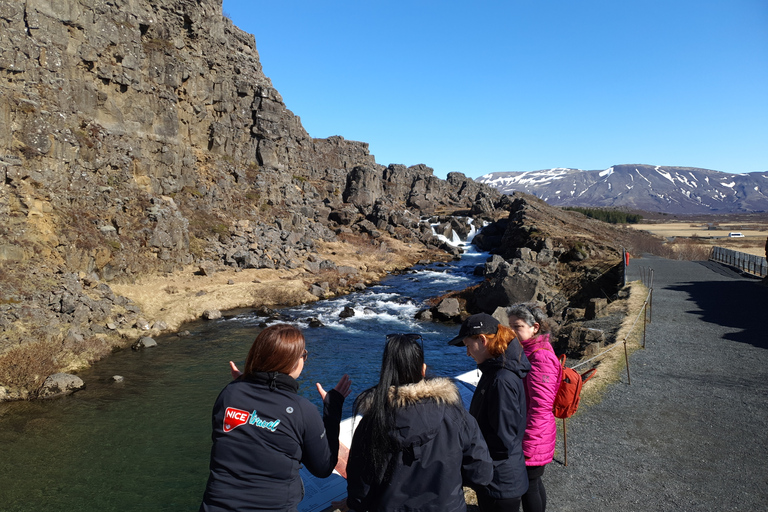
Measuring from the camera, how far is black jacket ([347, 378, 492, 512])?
283 centimetres

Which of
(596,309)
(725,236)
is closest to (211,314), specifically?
(596,309)

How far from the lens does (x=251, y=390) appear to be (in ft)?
9.59

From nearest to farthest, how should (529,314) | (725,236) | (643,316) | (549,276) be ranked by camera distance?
(529,314) → (643,316) → (549,276) → (725,236)

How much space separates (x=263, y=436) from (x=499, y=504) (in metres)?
2.16

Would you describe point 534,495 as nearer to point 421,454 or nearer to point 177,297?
point 421,454

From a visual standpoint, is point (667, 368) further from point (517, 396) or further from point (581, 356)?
point (517, 396)

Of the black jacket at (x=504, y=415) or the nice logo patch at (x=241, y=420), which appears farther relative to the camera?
the black jacket at (x=504, y=415)

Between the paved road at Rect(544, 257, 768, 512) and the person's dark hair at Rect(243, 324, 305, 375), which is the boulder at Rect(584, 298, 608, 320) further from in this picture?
the person's dark hair at Rect(243, 324, 305, 375)

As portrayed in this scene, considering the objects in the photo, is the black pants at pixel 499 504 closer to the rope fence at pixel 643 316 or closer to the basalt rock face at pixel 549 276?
the rope fence at pixel 643 316

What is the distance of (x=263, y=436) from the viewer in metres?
2.87

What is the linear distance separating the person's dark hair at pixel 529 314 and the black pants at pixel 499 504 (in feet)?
5.40

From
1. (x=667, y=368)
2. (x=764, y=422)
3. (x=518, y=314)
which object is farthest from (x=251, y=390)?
(x=667, y=368)

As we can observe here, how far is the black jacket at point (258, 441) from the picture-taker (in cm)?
288

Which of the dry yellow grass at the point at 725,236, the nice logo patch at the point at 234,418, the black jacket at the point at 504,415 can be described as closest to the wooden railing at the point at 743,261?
the dry yellow grass at the point at 725,236
